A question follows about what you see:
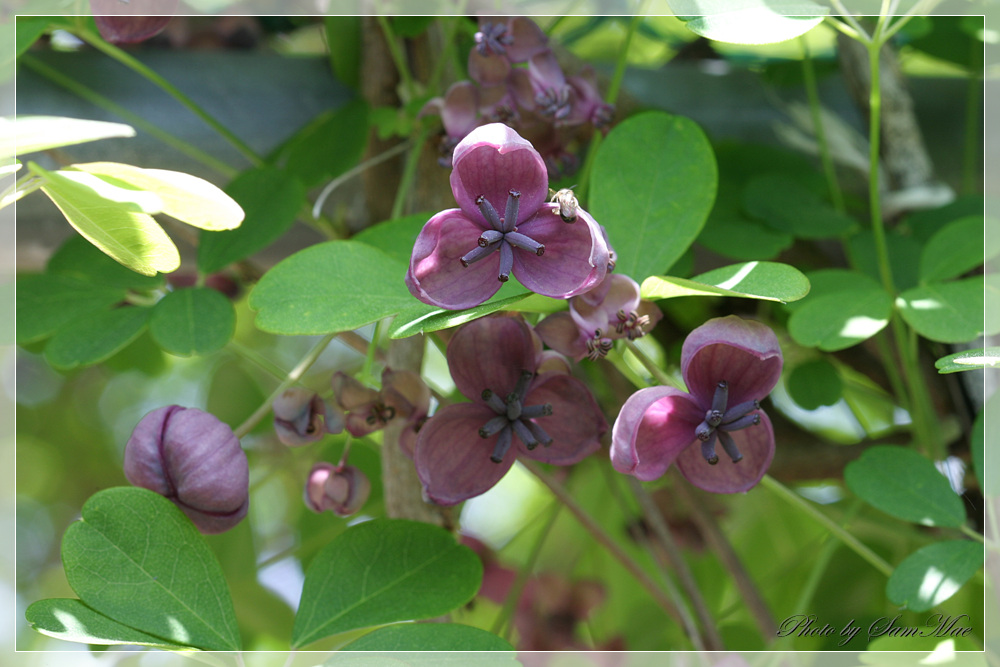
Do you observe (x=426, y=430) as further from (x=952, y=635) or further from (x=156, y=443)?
(x=952, y=635)

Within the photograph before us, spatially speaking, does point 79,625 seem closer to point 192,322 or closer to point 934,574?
point 192,322

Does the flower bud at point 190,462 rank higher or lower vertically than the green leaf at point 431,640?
higher

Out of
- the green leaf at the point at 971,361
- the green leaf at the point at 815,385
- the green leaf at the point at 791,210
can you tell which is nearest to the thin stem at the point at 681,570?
the green leaf at the point at 815,385

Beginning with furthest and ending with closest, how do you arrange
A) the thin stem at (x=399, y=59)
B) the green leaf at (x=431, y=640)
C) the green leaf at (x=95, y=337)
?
the thin stem at (x=399, y=59)
the green leaf at (x=95, y=337)
the green leaf at (x=431, y=640)

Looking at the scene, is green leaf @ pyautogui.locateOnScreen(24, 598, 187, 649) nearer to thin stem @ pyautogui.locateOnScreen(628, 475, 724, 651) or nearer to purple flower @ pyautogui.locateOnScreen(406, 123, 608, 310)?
purple flower @ pyautogui.locateOnScreen(406, 123, 608, 310)

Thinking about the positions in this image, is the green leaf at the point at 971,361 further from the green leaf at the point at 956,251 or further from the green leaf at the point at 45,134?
the green leaf at the point at 45,134

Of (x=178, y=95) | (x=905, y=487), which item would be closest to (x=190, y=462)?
(x=178, y=95)

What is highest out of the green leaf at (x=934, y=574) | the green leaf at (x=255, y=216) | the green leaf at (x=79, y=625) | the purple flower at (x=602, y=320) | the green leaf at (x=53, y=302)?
the green leaf at (x=255, y=216)
